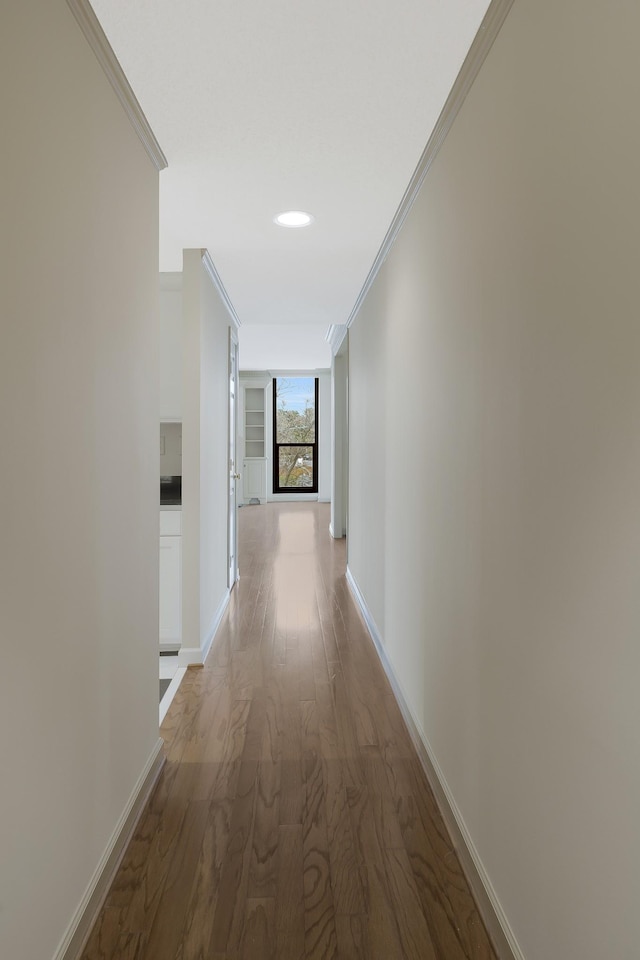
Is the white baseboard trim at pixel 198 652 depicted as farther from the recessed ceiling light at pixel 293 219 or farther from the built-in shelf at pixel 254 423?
the built-in shelf at pixel 254 423

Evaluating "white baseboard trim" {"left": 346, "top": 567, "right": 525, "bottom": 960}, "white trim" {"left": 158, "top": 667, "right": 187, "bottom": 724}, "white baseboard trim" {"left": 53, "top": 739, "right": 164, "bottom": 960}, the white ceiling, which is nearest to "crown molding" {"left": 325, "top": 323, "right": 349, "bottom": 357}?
the white ceiling

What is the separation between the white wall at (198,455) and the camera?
3.61m

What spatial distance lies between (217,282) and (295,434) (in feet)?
29.9

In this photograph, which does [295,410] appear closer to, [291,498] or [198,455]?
[291,498]

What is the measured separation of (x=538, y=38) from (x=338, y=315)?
4141mm

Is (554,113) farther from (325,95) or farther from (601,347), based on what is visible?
(325,95)

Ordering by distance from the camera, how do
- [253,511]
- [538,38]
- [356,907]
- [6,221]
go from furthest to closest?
1. [253,511]
2. [356,907]
3. [538,38]
4. [6,221]

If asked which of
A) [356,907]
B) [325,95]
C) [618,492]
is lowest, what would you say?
[356,907]

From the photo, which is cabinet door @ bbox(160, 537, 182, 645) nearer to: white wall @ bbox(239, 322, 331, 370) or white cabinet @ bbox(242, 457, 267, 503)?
white wall @ bbox(239, 322, 331, 370)

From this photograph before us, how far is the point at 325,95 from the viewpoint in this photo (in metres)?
2.06

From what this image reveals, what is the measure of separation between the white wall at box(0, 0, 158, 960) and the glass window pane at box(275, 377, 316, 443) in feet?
36.6

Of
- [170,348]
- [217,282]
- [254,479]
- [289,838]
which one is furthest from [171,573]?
[254,479]

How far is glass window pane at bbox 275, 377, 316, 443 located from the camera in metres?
13.3

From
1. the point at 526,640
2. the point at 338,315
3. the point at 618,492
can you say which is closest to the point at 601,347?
the point at 618,492
